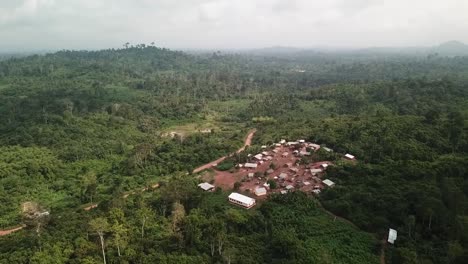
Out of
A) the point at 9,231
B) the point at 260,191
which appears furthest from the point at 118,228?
the point at 260,191

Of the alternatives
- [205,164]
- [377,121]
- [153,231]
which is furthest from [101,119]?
[377,121]

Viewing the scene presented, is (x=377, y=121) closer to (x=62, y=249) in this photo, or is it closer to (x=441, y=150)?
(x=441, y=150)

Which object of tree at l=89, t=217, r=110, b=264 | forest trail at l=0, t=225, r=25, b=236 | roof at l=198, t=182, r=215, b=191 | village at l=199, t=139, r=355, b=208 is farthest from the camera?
roof at l=198, t=182, r=215, b=191

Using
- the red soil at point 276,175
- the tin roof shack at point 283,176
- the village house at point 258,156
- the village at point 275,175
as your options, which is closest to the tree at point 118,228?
the village at point 275,175

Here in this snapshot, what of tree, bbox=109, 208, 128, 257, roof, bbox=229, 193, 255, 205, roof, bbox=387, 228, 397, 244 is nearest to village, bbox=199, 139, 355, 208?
roof, bbox=229, 193, 255, 205

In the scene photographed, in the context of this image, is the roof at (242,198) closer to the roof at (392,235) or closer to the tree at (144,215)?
the tree at (144,215)

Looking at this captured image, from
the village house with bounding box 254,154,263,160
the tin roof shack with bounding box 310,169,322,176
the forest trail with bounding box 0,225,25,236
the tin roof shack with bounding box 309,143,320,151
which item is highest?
the tin roof shack with bounding box 309,143,320,151

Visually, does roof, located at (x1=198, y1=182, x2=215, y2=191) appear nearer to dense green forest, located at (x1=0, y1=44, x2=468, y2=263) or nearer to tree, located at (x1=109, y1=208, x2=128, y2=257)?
dense green forest, located at (x1=0, y1=44, x2=468, y2=263)
